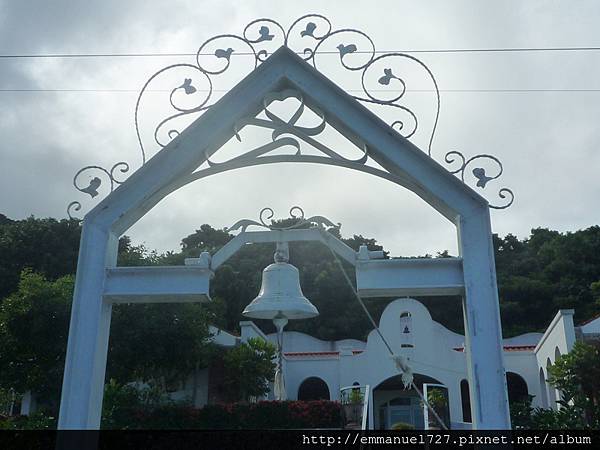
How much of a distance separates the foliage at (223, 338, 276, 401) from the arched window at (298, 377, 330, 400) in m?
3.10

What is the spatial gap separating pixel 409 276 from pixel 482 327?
1.65ft

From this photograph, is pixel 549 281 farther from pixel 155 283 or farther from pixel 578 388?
pixel 155 283

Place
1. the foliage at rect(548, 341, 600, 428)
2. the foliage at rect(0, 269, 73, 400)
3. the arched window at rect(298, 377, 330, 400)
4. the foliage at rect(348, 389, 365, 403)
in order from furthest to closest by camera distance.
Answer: the arched window at rect(298, 377, 330, 400) < the foliage at rect(348, 389, 365, 403) < the foliage at rect(0, 269, 73, 400) < the foliage at rect(548, 341, 600, 428)

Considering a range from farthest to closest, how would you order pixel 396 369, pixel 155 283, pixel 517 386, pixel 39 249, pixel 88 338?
pixel 39 249, pixel 517 386, pixel 396 369, pixel 155 283, pixel 88 338

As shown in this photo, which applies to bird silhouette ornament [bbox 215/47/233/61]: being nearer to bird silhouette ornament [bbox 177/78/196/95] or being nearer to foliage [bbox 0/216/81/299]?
bird silhouette ornament [bbox 177/78/196/95]

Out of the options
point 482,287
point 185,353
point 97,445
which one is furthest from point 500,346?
point 185,353

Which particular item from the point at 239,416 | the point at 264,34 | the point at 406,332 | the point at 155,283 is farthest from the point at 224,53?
the point at 406,332

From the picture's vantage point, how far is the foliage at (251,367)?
17922 millimetres

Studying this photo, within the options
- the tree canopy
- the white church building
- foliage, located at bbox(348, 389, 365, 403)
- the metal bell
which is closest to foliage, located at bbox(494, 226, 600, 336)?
the tree canopy

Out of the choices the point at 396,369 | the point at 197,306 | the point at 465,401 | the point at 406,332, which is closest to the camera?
the point at 197,306

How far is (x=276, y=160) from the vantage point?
12.6 ft

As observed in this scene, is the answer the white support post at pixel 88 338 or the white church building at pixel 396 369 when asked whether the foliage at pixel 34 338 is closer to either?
the white church building at pixel 396 369

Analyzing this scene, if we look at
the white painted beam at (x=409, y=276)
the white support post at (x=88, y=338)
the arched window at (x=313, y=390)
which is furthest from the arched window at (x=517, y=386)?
the white support post at (x=88, y=338)

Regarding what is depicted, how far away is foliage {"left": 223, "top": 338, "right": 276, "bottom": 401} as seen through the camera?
1792 cm
